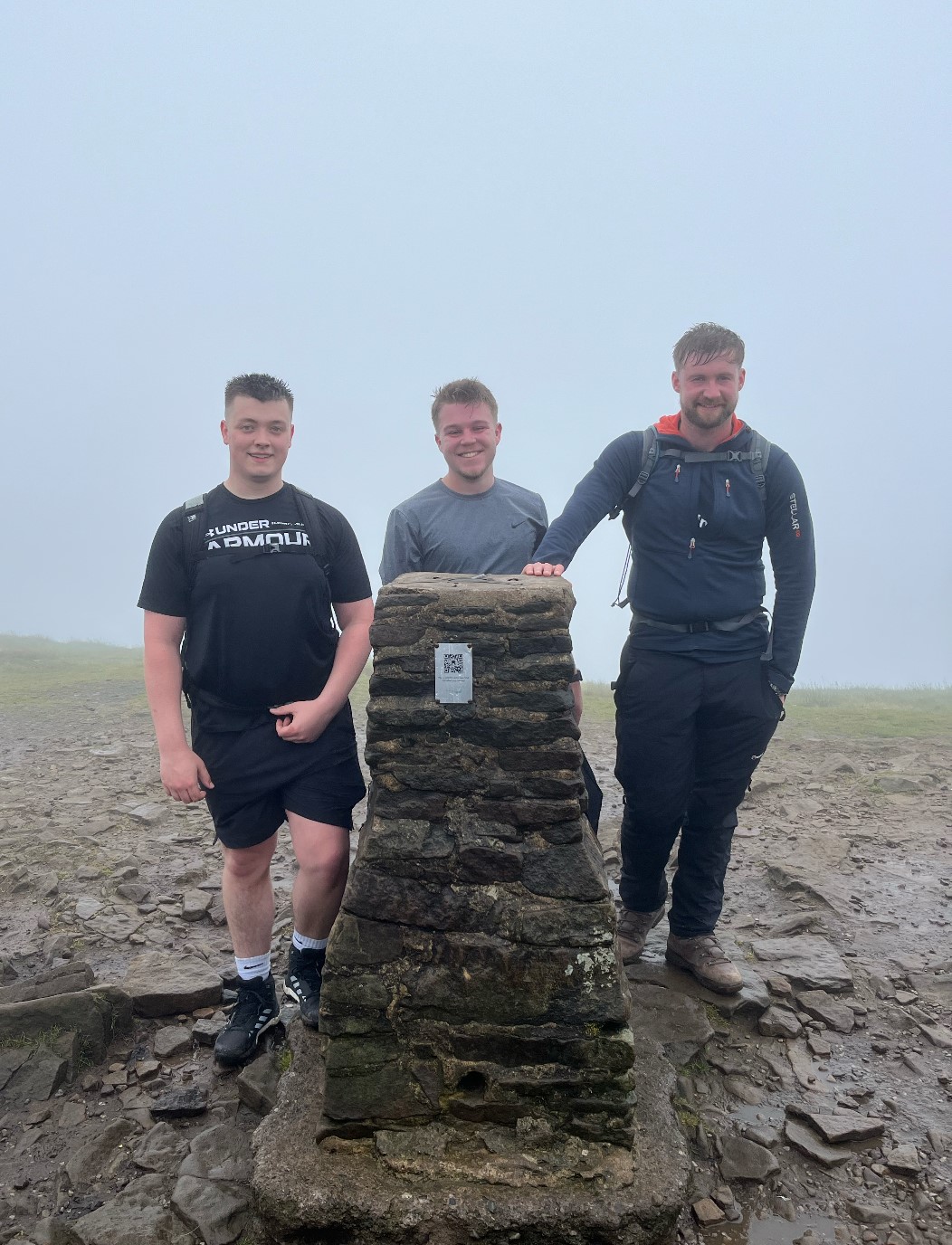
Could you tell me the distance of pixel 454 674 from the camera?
11.1 feet

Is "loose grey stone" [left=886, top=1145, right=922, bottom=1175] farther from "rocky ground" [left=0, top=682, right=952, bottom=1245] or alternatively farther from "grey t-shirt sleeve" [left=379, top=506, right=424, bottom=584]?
"grey t-shirt sleeve" [left=379, top=506, right=424, bottom=584]

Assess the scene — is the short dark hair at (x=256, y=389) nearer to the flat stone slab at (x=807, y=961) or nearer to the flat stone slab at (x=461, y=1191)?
the flat stone slab at (x=461, y=1191)

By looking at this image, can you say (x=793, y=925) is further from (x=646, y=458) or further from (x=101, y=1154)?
(x=101, y=1154)

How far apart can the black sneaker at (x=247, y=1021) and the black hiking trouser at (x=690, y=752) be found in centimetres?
229

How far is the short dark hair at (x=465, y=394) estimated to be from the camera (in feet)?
14.3

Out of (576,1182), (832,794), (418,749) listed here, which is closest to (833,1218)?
(576,1182)

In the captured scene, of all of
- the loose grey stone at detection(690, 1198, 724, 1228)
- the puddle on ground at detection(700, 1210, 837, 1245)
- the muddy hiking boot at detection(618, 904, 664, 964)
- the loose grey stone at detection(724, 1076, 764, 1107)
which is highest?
the muddy hiking boot at detection(618, 904, 664, 964)

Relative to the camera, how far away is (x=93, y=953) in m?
5.34

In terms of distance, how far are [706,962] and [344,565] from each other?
3.32m

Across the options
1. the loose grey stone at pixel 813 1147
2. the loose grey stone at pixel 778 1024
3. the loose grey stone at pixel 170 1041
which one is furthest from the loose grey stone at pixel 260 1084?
the loose grey stone at pixel 778 1024

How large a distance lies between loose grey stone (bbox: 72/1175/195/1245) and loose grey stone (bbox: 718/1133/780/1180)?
233 cm

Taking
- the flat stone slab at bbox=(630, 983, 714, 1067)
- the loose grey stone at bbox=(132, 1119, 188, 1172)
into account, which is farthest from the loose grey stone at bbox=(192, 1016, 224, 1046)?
the flat stone slab at bbox=(630, 983, 714, 1067)

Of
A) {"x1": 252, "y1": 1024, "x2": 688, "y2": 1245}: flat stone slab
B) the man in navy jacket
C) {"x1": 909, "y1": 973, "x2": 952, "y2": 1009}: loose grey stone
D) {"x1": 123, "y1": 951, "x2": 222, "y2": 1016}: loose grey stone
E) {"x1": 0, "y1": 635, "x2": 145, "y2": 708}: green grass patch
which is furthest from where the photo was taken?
{"x1": 0, "y1": 635, "x2": 145, "y2": 708}: green grass patch

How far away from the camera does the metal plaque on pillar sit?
133 inches
